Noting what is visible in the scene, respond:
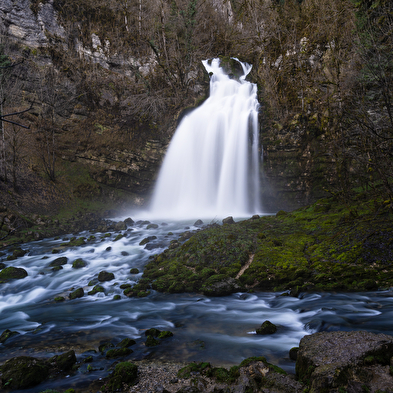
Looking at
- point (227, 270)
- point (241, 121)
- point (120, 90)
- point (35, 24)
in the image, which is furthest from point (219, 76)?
point (227, 270)

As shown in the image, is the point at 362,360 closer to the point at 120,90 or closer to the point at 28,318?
the point at 28,318

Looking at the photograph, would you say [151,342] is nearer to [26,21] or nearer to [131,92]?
[131,92]

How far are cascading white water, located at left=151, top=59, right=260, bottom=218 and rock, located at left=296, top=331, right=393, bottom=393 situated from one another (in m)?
13.0

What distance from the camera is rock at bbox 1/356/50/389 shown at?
331 centimetres

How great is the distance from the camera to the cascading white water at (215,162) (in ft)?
55.6

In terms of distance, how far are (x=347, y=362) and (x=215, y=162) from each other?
51.9 feet

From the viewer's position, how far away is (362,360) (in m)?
2.60

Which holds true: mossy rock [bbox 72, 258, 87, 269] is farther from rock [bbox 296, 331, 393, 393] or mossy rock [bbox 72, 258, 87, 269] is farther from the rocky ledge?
rock [bbox 296, 331, 393, 393]

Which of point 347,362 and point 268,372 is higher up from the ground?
point 347,362

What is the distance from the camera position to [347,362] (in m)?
2.59

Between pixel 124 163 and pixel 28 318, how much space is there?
13744 mm

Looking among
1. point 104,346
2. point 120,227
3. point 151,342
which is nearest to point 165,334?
point 151,342

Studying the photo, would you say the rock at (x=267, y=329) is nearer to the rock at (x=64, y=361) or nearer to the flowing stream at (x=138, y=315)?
the flowing stream at (x=138, y=315)

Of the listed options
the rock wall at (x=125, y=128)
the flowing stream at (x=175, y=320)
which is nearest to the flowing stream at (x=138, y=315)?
the flowing stream at (x=175, y=320)
